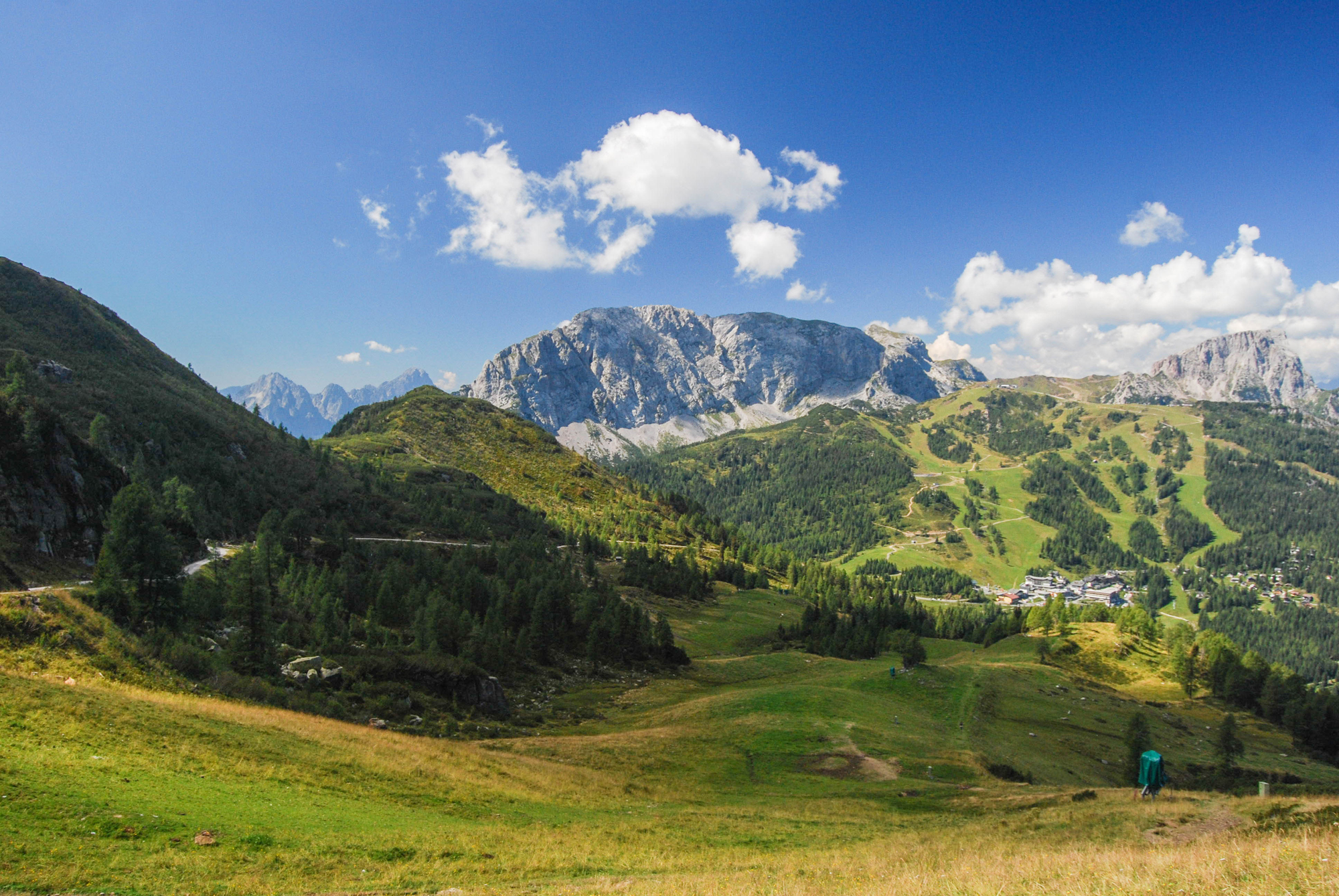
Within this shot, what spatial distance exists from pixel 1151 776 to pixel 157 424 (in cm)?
18009

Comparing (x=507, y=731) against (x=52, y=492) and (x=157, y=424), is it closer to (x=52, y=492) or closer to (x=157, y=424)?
(x=52, y=492)

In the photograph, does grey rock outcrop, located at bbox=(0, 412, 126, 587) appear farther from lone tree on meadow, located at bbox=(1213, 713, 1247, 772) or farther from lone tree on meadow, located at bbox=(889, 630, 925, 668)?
lone tree on meadow, located at bbox=(1213, 713, 1247, 772)

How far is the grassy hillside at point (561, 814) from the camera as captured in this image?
1622cm

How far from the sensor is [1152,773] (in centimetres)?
3203

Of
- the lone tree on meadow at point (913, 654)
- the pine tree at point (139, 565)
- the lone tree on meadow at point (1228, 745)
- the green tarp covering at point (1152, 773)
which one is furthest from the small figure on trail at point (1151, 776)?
the lone tree on meadow at point (913, 654)

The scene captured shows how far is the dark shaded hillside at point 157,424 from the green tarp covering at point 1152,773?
12812cm

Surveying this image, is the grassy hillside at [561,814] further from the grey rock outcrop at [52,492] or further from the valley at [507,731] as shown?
the grey rock outcrop at [52,492]

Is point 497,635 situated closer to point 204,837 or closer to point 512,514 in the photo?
point 204,837

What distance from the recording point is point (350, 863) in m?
19.1

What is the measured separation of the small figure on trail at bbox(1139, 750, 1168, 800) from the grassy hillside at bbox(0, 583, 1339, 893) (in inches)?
35.1

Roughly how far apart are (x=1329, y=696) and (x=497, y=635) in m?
140

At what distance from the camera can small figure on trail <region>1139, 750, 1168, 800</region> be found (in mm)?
31641

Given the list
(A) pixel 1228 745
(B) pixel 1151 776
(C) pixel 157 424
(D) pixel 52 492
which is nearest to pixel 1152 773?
(B) pixel 1151 776

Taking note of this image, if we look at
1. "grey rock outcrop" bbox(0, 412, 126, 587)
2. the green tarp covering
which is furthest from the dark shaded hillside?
the green tarp covering
